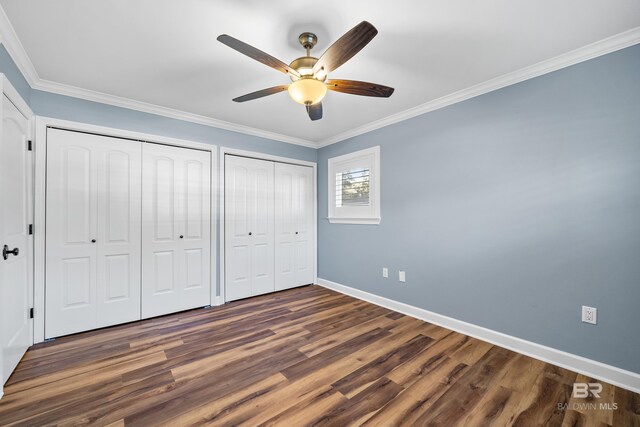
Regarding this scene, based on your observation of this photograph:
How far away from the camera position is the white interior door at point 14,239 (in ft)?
6.00

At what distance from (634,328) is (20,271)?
15.3 ft

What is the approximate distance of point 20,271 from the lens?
7.19 ft

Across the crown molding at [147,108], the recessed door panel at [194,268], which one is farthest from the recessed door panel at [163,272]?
the crown molding at [147,108]

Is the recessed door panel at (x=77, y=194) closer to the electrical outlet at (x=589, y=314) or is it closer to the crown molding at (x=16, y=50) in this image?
the crown molding at (x=16, y=50)

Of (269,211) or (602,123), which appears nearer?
(602,123)

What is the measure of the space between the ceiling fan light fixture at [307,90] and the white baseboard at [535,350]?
2.57 metres

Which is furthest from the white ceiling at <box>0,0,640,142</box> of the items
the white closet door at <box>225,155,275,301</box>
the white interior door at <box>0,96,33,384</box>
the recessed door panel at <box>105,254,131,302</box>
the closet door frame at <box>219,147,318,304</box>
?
the recessed door panel at <box>105,254,131,302</box>

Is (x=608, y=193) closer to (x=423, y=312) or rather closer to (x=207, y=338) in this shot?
(x=423, y=312)

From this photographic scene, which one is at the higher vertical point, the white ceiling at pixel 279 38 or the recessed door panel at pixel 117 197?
the white ceiling at pixel 279 38

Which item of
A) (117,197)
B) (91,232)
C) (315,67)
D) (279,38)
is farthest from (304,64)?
(91,232)

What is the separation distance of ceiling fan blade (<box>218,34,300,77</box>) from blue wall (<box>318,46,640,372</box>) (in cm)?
194

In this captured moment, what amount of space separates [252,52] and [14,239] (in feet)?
7.70

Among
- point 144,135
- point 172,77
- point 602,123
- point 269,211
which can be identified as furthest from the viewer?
point 269,211

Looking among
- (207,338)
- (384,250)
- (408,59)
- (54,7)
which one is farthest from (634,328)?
(54,7)
